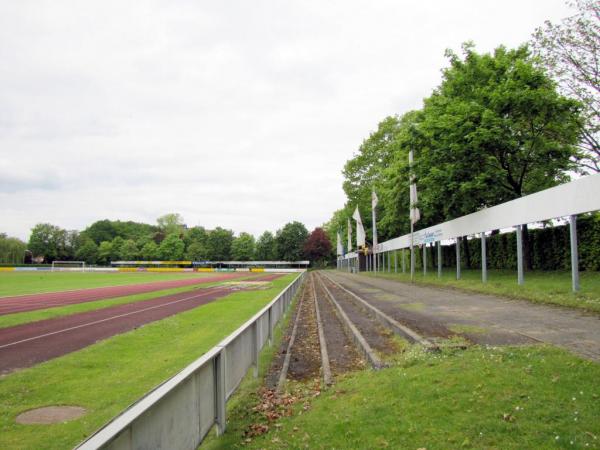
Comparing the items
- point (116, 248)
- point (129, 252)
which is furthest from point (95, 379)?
point (116, 248)

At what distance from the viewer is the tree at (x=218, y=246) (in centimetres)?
13312

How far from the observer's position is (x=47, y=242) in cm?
13688

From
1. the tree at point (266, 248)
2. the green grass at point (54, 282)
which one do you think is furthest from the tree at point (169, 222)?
the green grass at point (54, 282)

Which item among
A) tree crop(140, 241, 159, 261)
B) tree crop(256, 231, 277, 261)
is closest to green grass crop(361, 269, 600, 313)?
tree crop(256, 231, 277, 261)

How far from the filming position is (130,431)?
8.20 ft

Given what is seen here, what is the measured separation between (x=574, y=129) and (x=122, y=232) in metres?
160

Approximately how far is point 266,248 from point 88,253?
193 feet

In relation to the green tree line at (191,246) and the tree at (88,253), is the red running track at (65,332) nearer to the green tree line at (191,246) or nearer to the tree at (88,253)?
the green tree line at (191,246)

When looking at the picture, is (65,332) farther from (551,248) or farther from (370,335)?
(551,248)

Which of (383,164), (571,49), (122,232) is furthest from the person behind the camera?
(122,232)

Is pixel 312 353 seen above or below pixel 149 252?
below

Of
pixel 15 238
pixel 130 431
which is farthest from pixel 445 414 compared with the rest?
pixel 15 238

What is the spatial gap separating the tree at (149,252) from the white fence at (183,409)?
13703 cm

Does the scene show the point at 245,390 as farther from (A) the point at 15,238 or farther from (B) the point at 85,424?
(A) the point at 15,238
